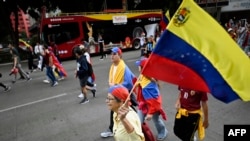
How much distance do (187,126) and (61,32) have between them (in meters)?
18.5

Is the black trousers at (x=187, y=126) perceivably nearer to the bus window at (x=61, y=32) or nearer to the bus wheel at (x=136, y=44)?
the bus window at (x=61, y=32)

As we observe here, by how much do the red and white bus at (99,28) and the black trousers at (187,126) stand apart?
1808 cm

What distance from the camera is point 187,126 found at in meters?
4.65

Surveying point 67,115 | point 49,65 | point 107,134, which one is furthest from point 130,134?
point 49,65

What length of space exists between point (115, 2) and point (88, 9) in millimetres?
2888

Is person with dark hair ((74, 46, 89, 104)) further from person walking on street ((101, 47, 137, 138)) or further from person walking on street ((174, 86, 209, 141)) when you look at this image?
person walking on street ((174, 86, 209, 141))

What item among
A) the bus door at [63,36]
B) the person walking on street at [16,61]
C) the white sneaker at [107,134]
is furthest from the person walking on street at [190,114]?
the bus door at [63,36]

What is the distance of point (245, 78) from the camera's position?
10.8ft

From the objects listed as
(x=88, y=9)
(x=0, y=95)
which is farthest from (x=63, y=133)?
(x=88, y=9)

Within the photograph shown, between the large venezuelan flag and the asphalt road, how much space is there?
2.96 meters

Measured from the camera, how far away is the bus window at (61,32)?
2161 centimetres

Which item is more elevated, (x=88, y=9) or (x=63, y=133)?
(x=88, y=9)

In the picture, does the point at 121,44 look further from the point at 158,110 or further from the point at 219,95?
the point at 219,95

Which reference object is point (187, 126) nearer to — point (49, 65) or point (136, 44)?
point (49, 65)
